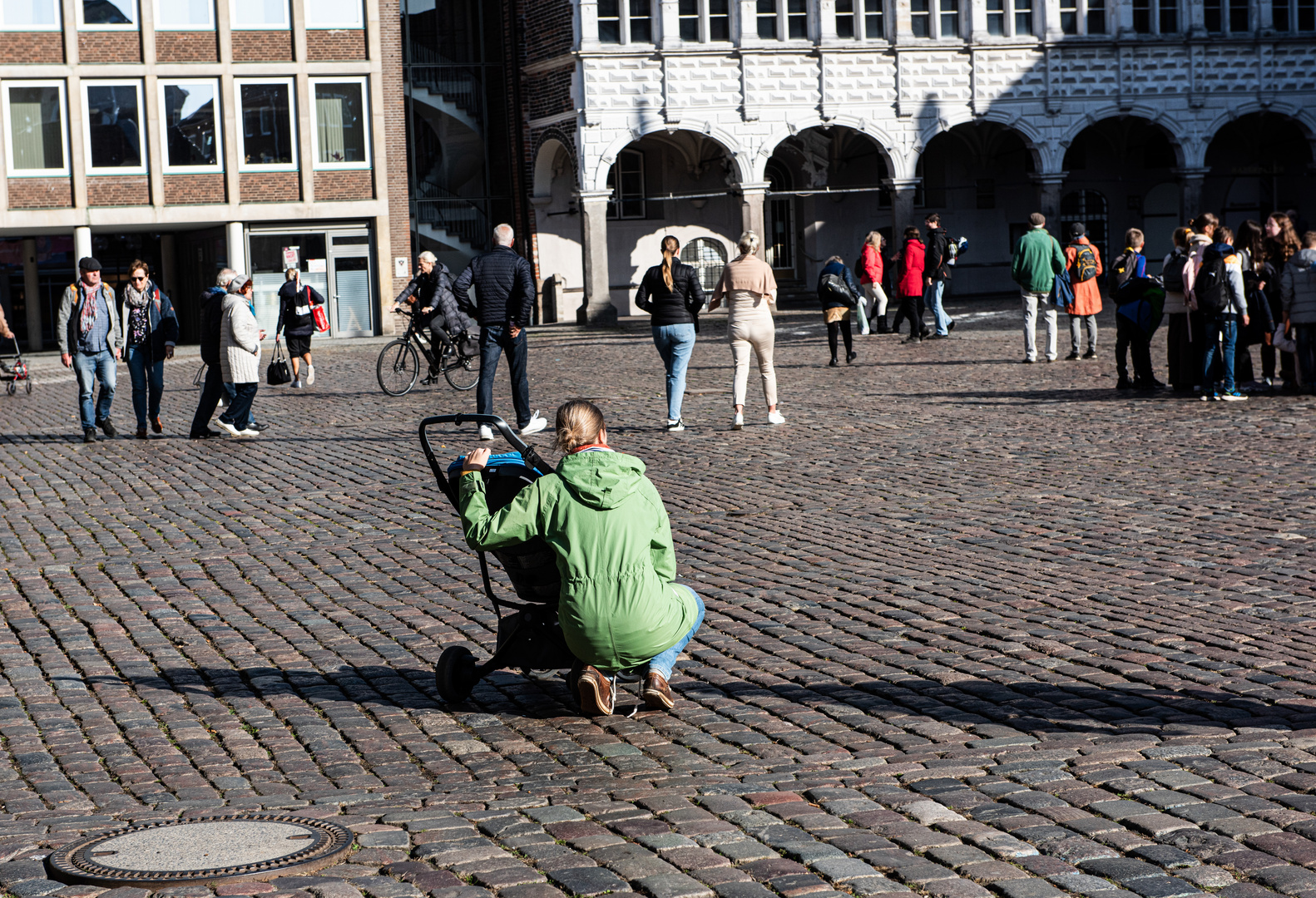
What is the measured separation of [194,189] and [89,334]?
2180cm

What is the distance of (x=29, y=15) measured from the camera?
117 ft

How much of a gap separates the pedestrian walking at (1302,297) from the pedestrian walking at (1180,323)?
0.92m

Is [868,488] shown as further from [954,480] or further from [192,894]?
[192,894]

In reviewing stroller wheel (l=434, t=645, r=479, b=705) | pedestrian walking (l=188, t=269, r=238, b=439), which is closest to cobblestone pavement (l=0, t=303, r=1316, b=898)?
stroller wheel (l=434, t=645, r=479, b=705)

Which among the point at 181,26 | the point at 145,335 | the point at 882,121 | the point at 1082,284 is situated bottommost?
the point at 145,335

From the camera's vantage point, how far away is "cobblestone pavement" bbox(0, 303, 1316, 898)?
4250 millimetres

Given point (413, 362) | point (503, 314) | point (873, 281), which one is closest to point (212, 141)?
point (873, 281)

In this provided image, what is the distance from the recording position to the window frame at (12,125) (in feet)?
117

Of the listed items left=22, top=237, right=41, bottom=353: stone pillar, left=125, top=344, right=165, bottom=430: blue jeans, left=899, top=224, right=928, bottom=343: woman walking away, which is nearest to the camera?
left=125, top=344, right=165, bottom=430: blue jeans

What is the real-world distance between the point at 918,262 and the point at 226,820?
21981 mm

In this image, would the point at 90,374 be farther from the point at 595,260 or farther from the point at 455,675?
the point at 595,260

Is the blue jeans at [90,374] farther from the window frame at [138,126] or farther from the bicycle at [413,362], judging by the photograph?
the window frame at [138,126]

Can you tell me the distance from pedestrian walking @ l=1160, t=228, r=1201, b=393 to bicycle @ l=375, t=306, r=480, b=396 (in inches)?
344

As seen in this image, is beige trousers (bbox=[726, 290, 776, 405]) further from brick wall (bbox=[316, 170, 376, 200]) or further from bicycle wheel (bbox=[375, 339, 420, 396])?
brick wall (bbox=[316, 170, 376, 200])
